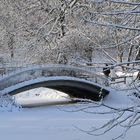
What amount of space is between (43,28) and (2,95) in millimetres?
11568

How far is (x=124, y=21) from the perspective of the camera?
25.5 ft

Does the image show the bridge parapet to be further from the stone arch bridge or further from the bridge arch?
the bridge arch

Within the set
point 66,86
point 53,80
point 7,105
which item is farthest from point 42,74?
point 7,105

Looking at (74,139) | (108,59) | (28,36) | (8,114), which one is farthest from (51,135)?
(28,36)

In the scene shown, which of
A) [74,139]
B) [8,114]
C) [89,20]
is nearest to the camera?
[89,20]

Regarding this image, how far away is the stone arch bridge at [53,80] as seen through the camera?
77.7 feet

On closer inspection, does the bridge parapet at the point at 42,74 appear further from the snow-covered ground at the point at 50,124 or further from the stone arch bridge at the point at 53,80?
the snow-covered ground at the point at 50,124

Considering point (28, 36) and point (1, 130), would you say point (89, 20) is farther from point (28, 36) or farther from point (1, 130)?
point (28, 36)

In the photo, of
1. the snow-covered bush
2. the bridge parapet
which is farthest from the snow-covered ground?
the bridge parapet

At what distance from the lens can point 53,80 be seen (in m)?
24.9

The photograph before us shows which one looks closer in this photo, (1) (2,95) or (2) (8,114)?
(2) (8,114)

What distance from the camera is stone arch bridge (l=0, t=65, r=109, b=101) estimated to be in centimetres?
2369

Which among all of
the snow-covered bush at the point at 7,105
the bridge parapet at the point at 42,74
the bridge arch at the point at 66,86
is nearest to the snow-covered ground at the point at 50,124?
the snow-covered bush at the point at 7,105

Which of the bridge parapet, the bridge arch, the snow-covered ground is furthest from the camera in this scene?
the bridge arch
